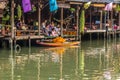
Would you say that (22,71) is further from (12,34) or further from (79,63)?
(12,34)

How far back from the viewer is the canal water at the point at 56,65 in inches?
819

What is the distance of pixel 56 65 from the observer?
2466cm

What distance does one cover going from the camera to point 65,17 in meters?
45.9

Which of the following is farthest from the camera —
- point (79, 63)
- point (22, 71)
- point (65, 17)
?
point (65, 17)

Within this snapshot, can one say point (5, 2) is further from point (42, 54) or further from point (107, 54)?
point (107, 54)

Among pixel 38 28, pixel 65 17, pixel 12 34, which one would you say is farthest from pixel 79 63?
pixel 65 17

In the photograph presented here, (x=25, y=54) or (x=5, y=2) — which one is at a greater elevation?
(x=5, y=2)

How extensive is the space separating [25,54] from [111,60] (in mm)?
5974

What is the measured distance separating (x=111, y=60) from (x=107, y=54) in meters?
4.18

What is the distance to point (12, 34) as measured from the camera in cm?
3247

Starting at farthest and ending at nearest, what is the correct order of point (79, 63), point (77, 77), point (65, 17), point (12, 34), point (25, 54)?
point (65, 17), point (12, 34), point (25, 54), point (79, 63), point (77, 77)

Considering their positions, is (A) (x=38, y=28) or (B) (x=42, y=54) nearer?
(B) (x=42, y=54)

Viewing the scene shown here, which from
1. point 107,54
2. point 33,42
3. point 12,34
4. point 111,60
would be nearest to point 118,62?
point 111,60

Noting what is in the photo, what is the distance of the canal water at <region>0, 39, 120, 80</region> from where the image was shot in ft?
68.2
